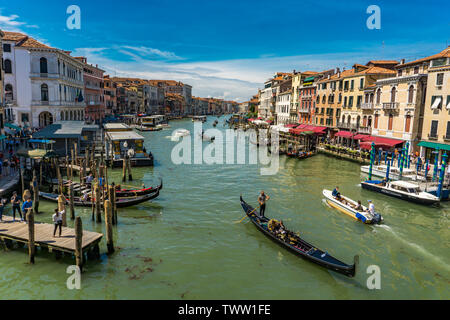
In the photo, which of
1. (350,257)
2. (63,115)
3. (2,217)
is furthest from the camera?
(63,115)

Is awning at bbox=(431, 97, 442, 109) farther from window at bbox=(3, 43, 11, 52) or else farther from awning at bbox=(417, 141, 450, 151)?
window at bbox=(3, 43, 11, 52)

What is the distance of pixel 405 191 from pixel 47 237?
2047 centimetres

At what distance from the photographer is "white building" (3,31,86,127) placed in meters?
38.5

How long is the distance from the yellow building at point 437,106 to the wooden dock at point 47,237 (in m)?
26.5

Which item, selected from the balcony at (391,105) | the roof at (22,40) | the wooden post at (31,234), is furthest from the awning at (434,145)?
the roof at (22,40)

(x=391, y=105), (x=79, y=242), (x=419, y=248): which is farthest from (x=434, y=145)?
(x=79, y=242)

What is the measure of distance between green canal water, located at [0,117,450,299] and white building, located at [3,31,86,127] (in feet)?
84.9

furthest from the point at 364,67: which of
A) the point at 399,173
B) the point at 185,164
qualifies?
the point at 185,164

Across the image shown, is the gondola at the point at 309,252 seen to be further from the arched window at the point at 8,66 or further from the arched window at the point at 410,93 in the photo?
the arched window at the point at 8,66

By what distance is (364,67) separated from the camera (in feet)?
133

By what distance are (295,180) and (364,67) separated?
866 inches

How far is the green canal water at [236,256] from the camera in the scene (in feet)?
36.4

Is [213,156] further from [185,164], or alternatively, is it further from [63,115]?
[63,115]

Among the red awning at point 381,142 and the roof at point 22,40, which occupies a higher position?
the roof at point 22,40
